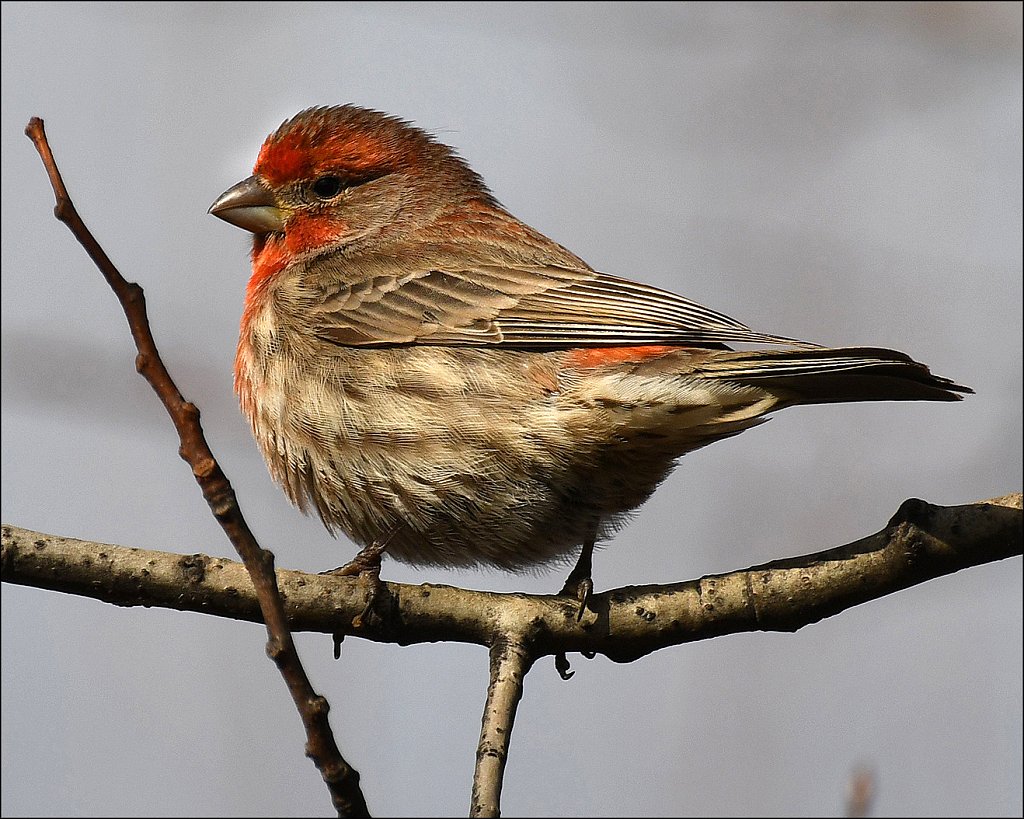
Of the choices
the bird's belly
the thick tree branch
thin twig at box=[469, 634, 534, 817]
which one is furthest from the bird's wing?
thin twig at box=[469, 634, 534, 817]

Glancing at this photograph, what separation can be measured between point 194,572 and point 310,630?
0.41 metres

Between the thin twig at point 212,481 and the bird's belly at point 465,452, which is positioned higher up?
the bird's belly at point 465,452

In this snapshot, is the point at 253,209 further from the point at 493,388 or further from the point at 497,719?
the point at 497,719

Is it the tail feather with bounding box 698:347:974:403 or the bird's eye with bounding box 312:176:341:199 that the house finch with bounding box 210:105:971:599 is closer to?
the tail feather with bounding box 698:347:974:403

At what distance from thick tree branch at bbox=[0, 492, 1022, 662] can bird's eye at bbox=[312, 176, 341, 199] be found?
9.32 ft

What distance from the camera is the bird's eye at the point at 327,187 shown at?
20.0 ft

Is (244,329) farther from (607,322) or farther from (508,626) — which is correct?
(508,626)

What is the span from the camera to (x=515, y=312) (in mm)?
5000

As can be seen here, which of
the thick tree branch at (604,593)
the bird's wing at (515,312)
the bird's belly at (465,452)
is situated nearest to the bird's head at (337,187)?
the bird's wing at (515,312)

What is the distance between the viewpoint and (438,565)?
5.09 metres

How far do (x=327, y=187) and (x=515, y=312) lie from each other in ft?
5.40

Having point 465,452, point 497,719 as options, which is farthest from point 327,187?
point 497,719

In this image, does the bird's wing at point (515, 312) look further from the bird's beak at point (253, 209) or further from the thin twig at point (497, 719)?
the thin twig at point (497, 719)

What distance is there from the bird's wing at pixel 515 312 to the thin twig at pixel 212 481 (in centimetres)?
243
